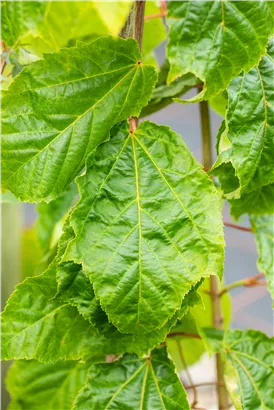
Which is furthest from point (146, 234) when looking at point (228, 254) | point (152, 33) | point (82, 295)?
point (228, 254)

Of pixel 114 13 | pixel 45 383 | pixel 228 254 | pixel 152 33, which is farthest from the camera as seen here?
pixel 228 254

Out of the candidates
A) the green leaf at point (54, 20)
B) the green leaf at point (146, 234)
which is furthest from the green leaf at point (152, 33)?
the green leaf at point (146, 234)

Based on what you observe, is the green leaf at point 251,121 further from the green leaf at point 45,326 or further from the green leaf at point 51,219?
the green leaf at point 51,219

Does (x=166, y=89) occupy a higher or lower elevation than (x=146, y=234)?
higher

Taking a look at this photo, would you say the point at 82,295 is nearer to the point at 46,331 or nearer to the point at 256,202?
the point at 46,331

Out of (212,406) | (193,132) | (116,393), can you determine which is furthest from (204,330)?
(193,132)

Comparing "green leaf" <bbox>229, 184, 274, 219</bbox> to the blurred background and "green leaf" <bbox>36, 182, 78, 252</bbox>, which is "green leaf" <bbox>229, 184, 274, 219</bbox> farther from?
the blurred background
